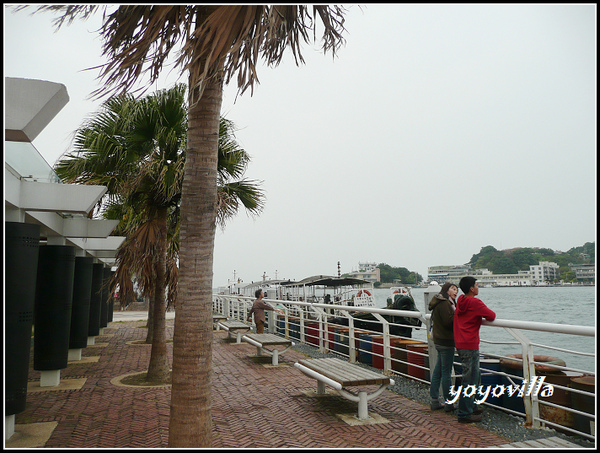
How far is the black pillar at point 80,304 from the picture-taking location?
9.59m

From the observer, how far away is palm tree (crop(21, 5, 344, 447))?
3.52 meters

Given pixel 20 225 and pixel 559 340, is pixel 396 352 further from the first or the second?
A: pixel 559 340

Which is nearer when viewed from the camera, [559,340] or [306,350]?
[306,350]

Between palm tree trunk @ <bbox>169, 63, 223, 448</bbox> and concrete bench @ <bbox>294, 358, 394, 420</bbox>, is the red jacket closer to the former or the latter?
concrete bench @ <bbox>294, 358, 394, 420</bbox>

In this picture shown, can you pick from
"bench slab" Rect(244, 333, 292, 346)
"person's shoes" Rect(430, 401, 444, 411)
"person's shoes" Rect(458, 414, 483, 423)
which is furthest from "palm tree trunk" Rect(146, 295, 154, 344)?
"person's shoes" Rect(458, 414, 483, 423)

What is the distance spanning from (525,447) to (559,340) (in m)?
36.9

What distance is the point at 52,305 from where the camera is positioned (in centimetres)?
708

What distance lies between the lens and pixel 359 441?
4.39 metres

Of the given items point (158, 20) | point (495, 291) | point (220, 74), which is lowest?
point (495, 291)

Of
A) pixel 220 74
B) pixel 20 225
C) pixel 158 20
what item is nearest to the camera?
pixel 158 20

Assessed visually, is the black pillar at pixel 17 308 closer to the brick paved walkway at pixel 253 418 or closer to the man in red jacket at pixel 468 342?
the brick paved walkway at pixel 253 418

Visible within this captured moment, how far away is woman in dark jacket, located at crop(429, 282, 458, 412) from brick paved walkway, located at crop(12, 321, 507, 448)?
0.24 metres

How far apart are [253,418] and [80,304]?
20.3ft

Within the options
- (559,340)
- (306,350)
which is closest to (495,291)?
(559,340)
